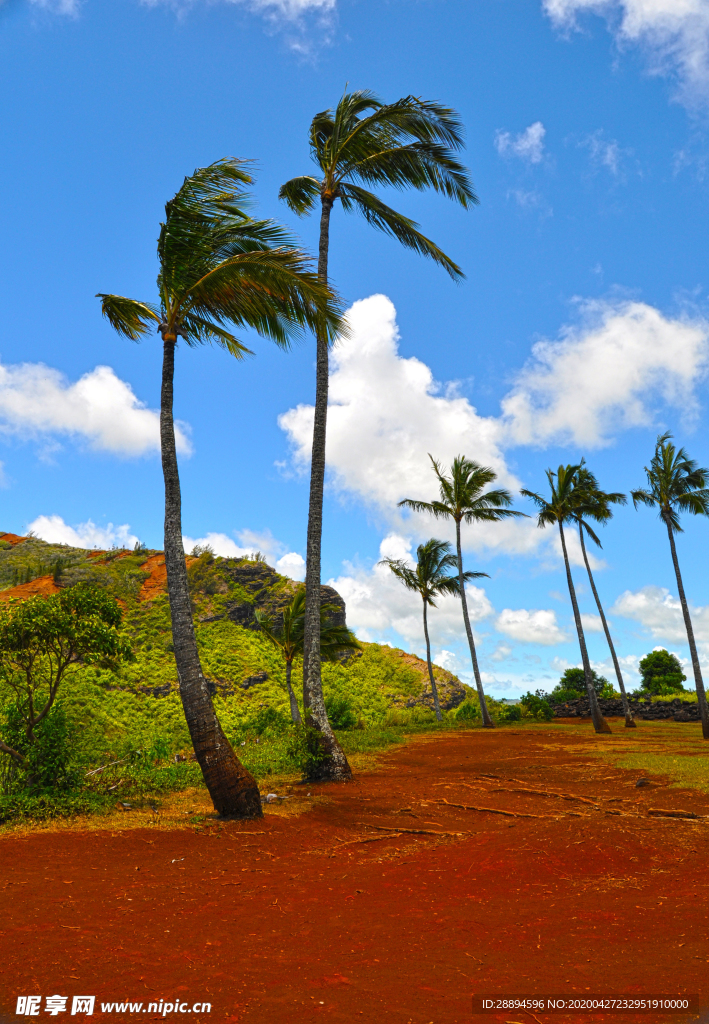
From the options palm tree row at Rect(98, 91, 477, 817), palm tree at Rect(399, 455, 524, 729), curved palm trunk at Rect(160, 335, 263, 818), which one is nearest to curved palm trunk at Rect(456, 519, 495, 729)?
palm tree at Rect(399, 455, 524, 729)

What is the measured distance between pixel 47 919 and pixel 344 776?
729cm

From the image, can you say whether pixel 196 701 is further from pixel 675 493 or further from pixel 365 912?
pixel 675 493

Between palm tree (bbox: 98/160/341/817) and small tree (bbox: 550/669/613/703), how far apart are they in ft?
114

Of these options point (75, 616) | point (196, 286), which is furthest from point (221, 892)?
point (196, 286)

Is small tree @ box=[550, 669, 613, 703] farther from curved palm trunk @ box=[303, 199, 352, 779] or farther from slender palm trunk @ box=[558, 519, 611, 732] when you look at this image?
curved palm trunk @ box=[303, 199, 352, 779]

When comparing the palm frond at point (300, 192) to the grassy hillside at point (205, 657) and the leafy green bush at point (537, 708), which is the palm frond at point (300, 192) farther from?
the leafy green bush at point (537, 708)

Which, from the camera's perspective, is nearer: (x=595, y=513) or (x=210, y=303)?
(x=210, y=303)

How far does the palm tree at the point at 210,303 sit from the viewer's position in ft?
27.5

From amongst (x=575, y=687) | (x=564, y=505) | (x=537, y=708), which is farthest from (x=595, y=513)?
(x=575, y=687)

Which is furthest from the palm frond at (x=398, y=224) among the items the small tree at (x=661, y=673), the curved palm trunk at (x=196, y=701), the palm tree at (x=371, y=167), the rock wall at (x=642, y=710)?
the small tree at (x=661, y=673)

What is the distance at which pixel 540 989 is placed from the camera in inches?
135

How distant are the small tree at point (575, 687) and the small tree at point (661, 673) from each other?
115 inches

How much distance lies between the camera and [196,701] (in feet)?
27.6

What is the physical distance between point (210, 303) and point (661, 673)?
144 feet
